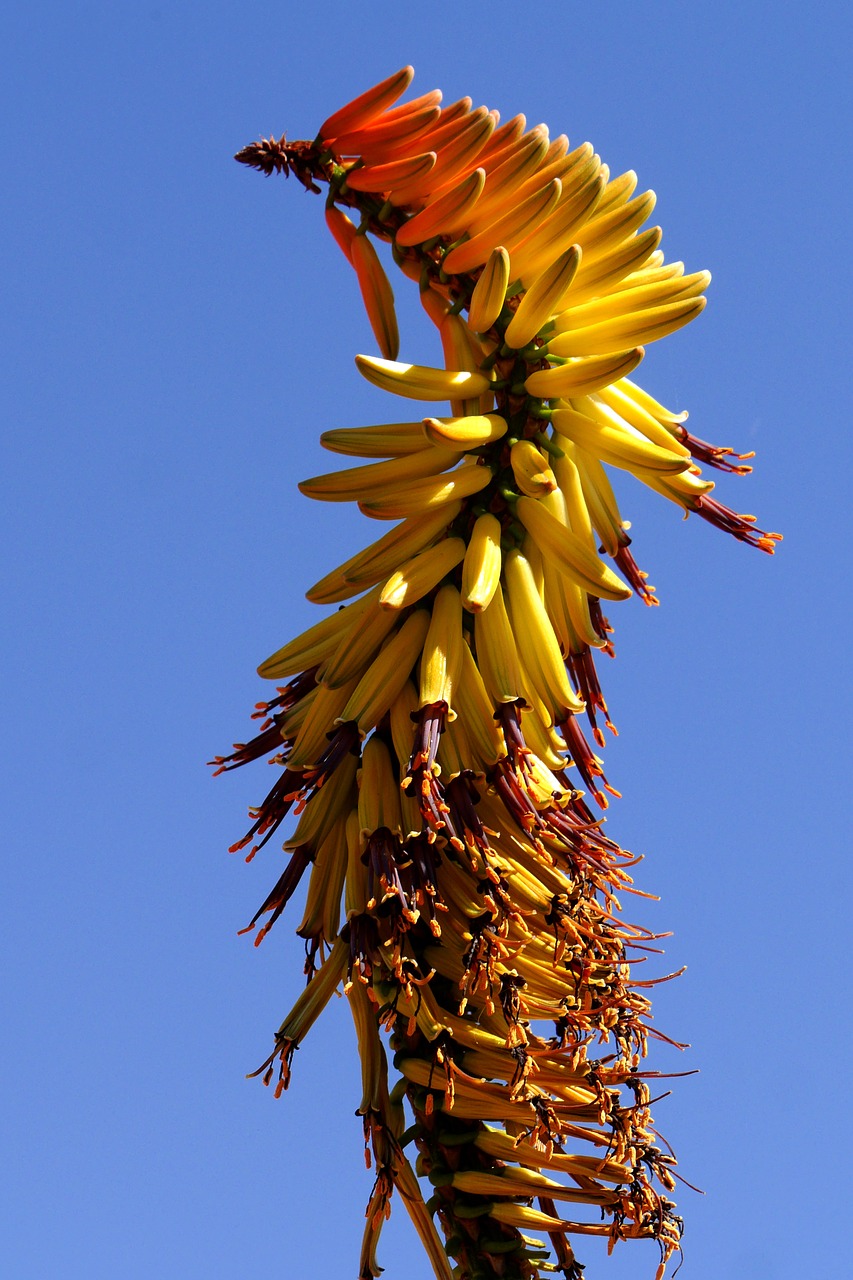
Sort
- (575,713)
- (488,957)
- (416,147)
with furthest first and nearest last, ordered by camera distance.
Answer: (416,147), (575,713), (488,957)

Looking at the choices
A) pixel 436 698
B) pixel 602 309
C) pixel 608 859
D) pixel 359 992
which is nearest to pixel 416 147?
pixel 602 309

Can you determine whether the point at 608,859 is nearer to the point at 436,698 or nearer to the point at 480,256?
the point at 436,698

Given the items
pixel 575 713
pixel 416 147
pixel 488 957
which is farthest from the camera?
pixel 416 147

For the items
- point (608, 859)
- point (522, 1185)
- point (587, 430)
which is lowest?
point (522, 1185)

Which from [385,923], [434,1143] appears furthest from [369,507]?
[434,1143]

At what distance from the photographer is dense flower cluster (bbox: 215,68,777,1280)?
6.23 meters

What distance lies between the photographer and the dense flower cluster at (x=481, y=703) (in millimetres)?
6234

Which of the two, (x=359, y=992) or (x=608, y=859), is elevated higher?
(x=608, y=859)

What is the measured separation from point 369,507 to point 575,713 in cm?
124

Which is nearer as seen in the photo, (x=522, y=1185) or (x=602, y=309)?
(x=522, y=1185)

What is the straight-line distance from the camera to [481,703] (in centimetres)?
643

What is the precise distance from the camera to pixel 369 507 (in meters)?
6.35

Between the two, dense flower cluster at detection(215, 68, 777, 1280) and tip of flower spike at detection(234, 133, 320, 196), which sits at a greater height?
tip of flower spike at detection(234, 133, 320, 196)

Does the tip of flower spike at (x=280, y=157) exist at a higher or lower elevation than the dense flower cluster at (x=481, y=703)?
higher
